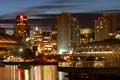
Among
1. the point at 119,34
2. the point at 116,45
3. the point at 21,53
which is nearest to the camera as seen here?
the point at 116,45

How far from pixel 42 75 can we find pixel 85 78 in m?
7.44

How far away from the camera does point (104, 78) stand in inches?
1251

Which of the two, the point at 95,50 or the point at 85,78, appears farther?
the point at 95,50

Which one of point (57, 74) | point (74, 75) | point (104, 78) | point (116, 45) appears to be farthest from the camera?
point (116, 45)

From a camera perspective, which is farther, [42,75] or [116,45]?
[116,45]

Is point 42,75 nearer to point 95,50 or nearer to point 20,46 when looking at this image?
point 95,50

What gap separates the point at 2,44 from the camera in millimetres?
→ 117625

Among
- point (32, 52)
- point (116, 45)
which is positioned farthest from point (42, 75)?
point (32, 52)

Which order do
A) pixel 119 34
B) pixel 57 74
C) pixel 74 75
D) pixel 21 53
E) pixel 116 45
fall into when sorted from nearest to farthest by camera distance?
pixel 74 75, pixel 57 74, pixel 116 45, pixel 21 53, pixel 119 34

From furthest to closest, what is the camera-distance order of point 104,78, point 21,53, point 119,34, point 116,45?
point 119,34 → point 21,53 → point 116,45 → point 104,78

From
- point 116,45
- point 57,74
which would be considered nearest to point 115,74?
point 57,74

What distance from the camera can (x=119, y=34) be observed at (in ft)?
382

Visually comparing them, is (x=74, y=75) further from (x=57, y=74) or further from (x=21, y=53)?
(x=21, y=53)

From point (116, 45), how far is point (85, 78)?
68.0 m
